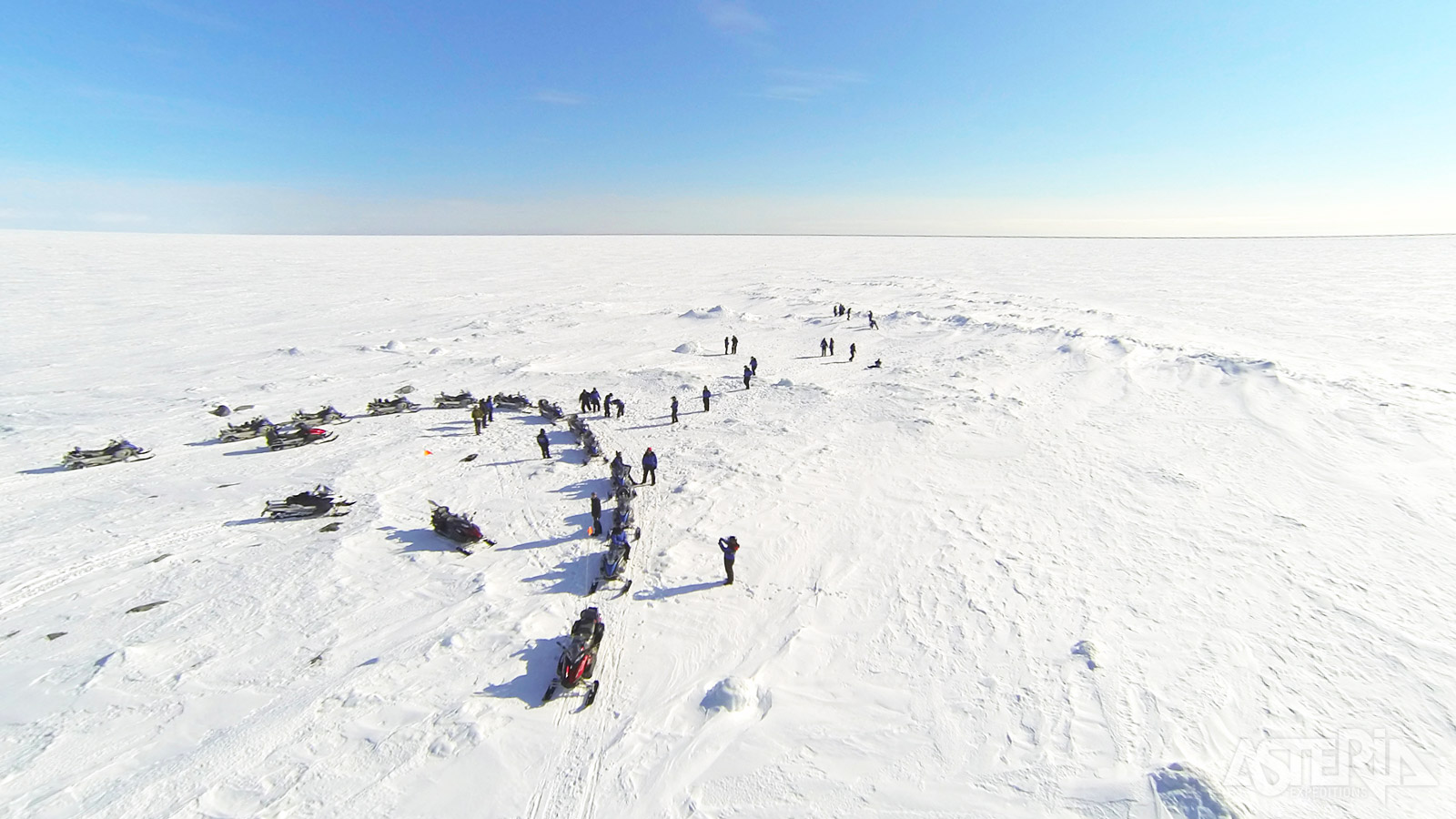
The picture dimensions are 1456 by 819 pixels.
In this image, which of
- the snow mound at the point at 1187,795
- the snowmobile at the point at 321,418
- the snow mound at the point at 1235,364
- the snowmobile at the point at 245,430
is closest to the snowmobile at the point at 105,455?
the snowmobile at the point at 245,430

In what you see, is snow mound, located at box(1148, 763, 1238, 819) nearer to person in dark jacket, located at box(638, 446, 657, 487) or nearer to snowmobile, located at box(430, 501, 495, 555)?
person in dark jacket, located at box(638, 446, 657, 487)

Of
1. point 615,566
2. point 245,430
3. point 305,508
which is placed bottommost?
point 615,566

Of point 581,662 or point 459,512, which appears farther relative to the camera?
point 459,512

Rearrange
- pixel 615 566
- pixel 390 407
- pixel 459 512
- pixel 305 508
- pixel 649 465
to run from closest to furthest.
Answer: pixel 615 566 → pixel 305 508 → pixel 459 512 → pixel 649 465 → pixel 390 407

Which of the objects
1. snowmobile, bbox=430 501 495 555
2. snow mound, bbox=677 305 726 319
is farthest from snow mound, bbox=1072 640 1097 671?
snow mound, bbox=677 305 726 319

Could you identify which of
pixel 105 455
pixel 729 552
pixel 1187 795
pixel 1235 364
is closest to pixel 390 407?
pixel 105 455

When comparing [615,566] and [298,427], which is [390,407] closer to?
[298,427]
